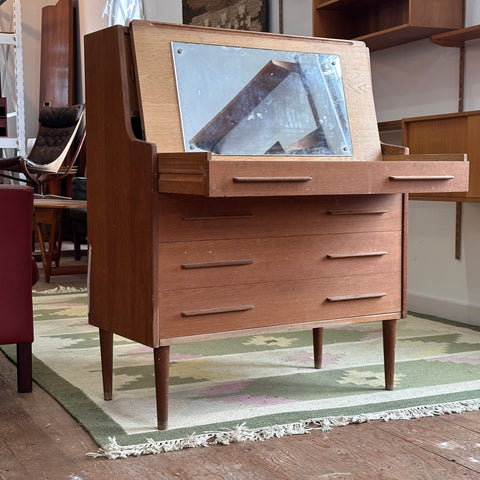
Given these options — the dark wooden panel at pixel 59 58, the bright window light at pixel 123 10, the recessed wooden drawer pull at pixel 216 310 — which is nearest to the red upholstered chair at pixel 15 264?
the recessed wooden drawer pull at pixel 216 310

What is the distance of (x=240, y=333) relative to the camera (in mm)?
2207

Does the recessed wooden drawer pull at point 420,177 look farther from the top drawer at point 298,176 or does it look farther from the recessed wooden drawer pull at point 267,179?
the recessed wooden drawer pull at point 267,179

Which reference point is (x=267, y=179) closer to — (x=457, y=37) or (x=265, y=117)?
(x=265, y=117)

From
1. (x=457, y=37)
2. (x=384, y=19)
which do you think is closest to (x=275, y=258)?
(x=457, y=37)

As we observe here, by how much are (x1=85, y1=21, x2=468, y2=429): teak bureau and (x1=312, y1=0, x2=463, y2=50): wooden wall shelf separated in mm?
1010

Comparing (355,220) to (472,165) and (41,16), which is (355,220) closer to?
(472,165)

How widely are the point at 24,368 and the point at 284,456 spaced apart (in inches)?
39.2

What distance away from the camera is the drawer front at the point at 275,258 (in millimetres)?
2113

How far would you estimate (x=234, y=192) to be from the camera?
6.19ft

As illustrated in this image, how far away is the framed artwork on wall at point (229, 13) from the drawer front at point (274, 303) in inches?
107

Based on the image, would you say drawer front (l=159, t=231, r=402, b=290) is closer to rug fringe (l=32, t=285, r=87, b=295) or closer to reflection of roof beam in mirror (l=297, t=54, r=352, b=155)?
reflection of roof beam in mirror (l=297, t=54, r=352, b=155)

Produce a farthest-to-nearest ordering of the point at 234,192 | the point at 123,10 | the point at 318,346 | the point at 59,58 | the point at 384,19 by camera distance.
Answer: the point at 59,58 < the point at 123,10 < the point at 384,19 < the point at 318,346 < the point at 234,192

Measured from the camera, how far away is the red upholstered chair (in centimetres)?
245

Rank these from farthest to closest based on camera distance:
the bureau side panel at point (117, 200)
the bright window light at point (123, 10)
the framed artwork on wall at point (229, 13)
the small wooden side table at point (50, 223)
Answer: the bright window light at point (123, 10), the small wooden side table at point (50, 223), the framed artwork on wall at point (229, 13), the bureau side panel at point (117, 200)
